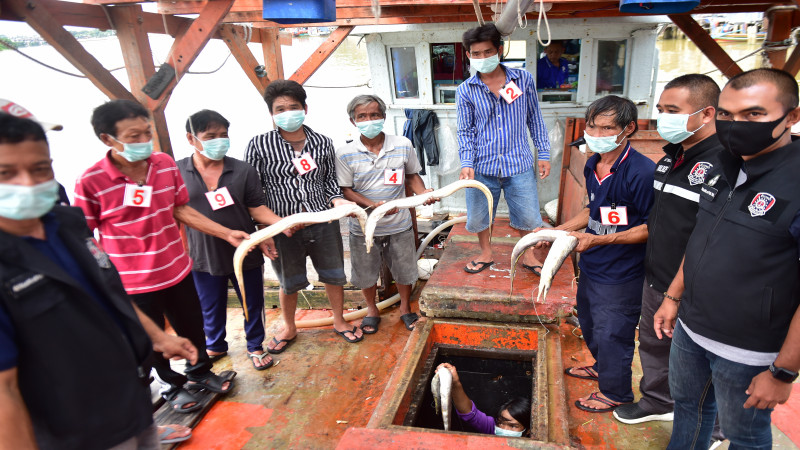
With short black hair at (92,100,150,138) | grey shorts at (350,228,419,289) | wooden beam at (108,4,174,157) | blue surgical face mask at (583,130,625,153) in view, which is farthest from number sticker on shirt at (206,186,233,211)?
blue surgical face mask at (583,130,625,153)

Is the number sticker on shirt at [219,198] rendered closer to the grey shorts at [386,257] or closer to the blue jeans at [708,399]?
the grey shorts at [386,257]

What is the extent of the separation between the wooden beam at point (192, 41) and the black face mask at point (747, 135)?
141 inches

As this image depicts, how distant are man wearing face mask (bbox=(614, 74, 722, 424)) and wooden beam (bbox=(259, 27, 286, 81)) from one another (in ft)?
16.6

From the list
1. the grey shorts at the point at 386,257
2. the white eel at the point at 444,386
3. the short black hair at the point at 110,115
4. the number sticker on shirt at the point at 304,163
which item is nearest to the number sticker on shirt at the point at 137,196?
the short black hair at the point at 110,115

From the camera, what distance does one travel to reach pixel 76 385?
153 cm

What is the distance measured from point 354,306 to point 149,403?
292cm

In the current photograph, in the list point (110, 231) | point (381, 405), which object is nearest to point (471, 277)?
point (381, 405)

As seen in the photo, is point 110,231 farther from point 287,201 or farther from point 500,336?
point 500,336

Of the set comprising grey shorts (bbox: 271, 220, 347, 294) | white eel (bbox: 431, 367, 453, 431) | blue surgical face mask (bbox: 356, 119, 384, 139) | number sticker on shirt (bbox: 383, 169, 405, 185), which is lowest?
white eel (bbox: 431, 367, 453, 431)

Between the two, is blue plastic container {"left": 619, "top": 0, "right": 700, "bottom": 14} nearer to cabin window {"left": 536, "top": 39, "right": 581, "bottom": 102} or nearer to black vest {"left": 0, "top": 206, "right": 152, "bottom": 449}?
cabin window {"left": 536, "top": 39, "right": 581, "bottom": 102}

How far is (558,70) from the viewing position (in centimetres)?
621

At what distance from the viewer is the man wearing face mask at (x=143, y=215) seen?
2.44 metres

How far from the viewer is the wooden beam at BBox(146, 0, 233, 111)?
3.63 metres

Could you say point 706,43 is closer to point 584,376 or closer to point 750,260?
point 584,376
